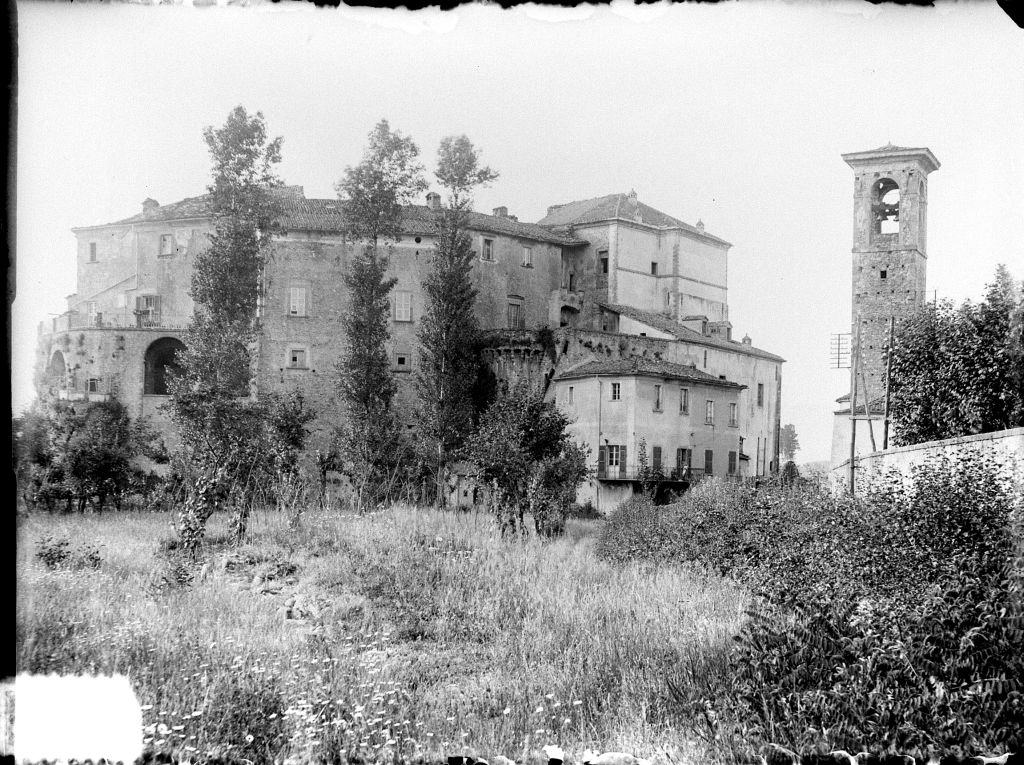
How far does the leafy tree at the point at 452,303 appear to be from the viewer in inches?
1277

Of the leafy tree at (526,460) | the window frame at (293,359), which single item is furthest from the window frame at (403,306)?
the leafy tree at (526,460)

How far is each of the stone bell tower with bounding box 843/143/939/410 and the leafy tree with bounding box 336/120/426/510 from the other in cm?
1866

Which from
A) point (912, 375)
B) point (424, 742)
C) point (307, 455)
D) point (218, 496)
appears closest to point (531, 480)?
point (218, 496)

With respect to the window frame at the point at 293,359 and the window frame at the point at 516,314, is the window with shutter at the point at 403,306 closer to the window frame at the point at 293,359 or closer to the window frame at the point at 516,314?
the window frame at the point at 293,359

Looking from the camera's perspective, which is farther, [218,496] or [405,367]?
[405,367]

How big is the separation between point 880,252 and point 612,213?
13124 mm

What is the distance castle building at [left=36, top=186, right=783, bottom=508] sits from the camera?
3478 cm

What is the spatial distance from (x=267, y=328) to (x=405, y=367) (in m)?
5.87

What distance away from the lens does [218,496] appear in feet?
41.8

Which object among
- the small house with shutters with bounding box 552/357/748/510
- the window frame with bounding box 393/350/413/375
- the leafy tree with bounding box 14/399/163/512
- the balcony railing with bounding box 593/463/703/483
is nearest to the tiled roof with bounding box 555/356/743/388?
the small house with shutters with bounding box 552/357/748/510

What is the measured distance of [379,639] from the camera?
8234 mm

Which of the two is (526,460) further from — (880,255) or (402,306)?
(880,255)

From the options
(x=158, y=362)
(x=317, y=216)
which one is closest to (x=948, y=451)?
(x=317, y=216)

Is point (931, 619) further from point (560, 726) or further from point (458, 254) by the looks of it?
point (458, 254)
